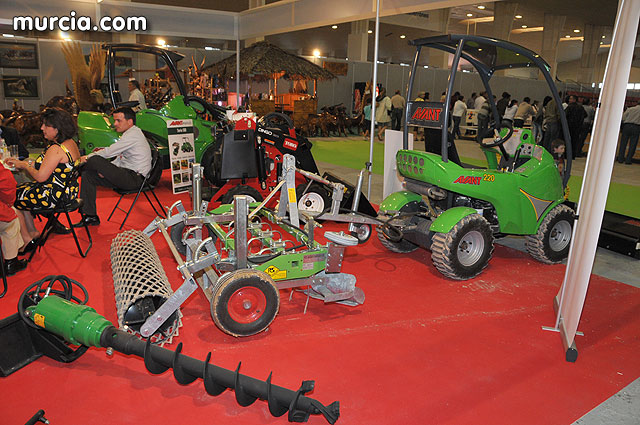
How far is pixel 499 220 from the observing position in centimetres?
475

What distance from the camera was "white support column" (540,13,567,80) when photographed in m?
7.98

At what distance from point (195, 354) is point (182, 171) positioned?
13.3 ft

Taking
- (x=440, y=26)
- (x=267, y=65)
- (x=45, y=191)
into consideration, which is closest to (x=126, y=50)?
(x=45, y=191)

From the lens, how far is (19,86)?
12086 millimetres

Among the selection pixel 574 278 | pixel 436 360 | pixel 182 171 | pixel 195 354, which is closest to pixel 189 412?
pixel 195 354

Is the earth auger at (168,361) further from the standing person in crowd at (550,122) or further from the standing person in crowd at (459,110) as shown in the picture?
the standing person in crowd at (550,122)

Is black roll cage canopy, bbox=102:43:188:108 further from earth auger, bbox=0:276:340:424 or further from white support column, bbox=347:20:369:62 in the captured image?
white support column, bbox=347:20:369:62

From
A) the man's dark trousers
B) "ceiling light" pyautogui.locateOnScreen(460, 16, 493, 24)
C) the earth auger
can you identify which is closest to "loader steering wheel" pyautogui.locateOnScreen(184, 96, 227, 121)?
the man's dark trousers

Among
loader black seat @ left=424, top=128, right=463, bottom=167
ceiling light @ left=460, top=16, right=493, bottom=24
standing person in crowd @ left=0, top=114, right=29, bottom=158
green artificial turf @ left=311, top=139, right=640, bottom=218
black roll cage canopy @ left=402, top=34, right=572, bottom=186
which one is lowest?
green artificial turf @ left=311, top=139, right=640, bottom=218

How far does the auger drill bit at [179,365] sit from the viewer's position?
2436 mm

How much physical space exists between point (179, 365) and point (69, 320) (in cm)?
66

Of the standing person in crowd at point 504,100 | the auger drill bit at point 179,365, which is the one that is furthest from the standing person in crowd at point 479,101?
the auger drill bit at point 179,365

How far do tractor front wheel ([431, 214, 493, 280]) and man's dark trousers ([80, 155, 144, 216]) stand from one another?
3320mm

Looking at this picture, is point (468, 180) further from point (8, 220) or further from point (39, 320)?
point (8, 220)
